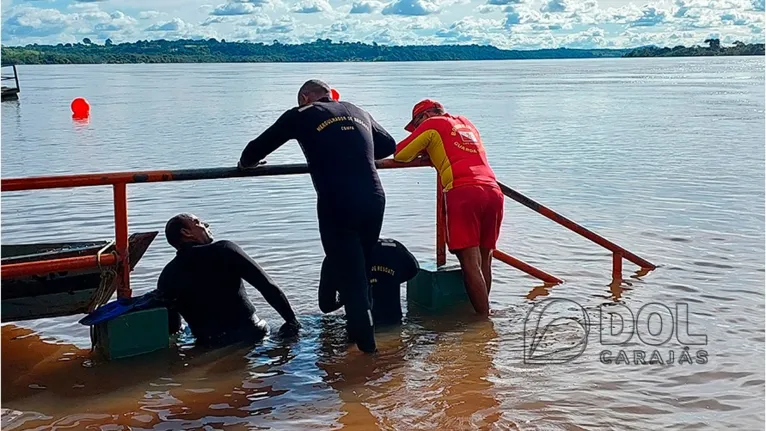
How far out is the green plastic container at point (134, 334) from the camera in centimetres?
570

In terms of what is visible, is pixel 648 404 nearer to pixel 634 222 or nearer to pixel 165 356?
pixel 165 356

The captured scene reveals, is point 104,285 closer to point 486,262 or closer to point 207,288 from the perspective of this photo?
point 207,288

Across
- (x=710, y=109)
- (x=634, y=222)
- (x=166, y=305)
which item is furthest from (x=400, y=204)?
(x=710, y=109)

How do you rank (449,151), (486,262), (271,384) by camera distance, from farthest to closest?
(486,262) < (449,151) < (271,384)

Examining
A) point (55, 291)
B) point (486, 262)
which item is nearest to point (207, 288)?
point (55, 291)

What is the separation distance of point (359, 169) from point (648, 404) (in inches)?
89.6

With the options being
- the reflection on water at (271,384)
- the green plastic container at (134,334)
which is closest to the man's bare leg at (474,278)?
the reflection on water at (271,384)

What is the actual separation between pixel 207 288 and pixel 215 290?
0.06 metres

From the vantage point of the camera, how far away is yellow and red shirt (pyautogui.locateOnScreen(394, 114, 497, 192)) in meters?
6.38

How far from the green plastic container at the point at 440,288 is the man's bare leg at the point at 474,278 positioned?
0.76ft

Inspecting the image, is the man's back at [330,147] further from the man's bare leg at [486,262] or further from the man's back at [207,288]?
the man's bare leg at [486,262]

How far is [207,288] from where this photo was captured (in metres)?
5.81

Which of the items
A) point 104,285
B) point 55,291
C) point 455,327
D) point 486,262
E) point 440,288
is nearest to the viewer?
point 55,291

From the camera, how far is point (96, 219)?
472 inches
